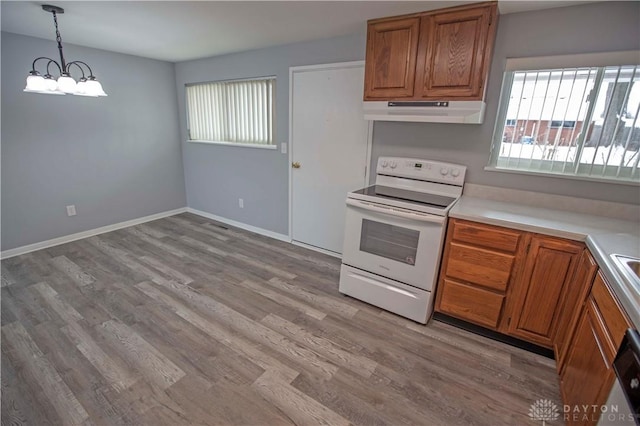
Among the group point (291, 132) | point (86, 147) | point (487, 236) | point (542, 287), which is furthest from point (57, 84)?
point (542, 287)

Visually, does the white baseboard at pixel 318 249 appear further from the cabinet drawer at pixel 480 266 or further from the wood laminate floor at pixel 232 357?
the cabinet drawer at pixel 480 266

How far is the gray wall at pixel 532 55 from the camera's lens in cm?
183

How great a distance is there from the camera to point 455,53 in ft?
6.64

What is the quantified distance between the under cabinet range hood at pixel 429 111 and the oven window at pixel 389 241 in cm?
86

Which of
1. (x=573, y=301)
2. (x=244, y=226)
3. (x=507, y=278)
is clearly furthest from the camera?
(x=244, y=226)

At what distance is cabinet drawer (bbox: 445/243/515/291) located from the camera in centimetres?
192

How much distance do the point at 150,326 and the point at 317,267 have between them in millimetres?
1577

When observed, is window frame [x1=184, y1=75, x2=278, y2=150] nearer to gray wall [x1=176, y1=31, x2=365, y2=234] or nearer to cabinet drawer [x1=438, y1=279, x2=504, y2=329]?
gray wall [x1=176, y1=31, x2=365, y2=234]

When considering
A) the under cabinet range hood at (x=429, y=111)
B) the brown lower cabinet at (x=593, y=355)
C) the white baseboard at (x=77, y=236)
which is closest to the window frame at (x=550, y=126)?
the under cabinet range hood at (x=429, y=111)

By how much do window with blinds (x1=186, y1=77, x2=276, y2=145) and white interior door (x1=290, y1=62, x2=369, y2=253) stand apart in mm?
491

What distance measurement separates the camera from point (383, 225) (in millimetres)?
2262

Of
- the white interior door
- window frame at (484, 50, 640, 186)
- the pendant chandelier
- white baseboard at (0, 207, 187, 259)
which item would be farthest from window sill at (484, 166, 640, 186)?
white baseboard at (0, 207, 187, 259)

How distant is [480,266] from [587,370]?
78cm

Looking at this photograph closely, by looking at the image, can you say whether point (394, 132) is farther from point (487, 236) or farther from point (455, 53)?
point (487, 236)
